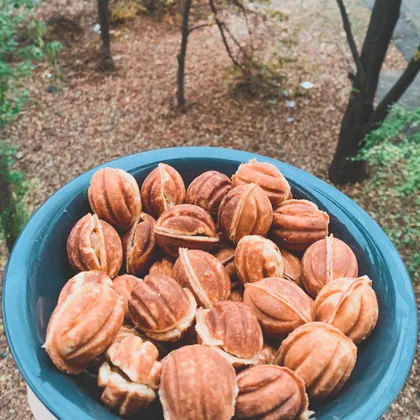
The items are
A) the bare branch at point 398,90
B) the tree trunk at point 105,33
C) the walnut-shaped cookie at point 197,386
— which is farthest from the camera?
the tree trunk at point 105,33

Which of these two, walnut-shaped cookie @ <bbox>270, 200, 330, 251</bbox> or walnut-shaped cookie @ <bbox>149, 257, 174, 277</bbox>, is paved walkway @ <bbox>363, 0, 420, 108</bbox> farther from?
walnut-shaped cookie @ <bbox>149, 257, 174, 277</bbox>

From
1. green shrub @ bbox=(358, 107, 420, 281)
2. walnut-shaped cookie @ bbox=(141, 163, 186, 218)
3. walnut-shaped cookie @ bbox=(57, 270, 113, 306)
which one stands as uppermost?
walnut-shaped cookie @ bbox=(141, 163, 186, 218)

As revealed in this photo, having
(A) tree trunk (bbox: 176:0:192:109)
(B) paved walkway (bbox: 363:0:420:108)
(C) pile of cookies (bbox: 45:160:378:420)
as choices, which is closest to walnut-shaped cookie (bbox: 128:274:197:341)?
(C) pile of cookies (bbox: 45:160:378:420)

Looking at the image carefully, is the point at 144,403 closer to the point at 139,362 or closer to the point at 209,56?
the point at 139,362

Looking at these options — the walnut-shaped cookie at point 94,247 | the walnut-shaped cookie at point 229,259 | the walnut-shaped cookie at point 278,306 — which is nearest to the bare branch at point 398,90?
the walnut-shaped cookie at point 229,259

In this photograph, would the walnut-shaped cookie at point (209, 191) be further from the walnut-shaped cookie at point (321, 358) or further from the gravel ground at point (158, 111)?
the gravel ground at point (158, 111)
